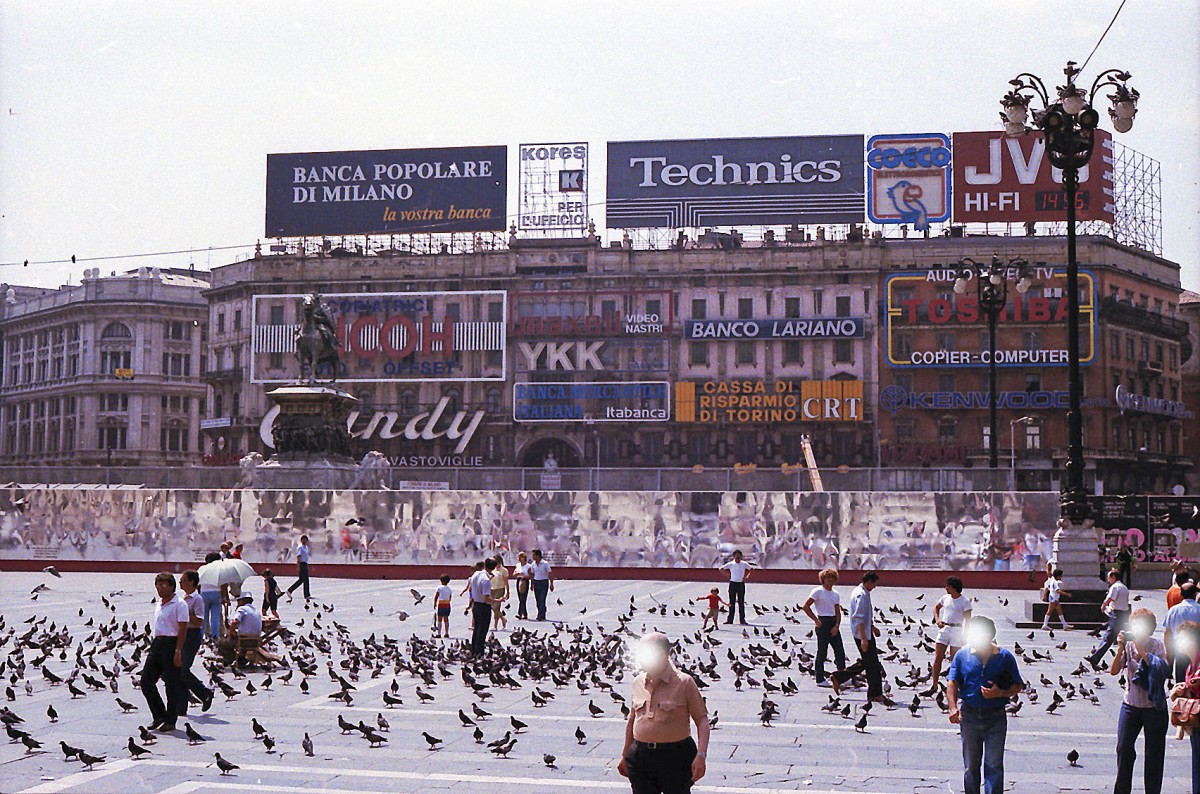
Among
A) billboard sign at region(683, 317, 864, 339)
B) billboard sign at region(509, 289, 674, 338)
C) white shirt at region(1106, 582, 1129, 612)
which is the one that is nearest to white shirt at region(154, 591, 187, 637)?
white shirt at region(1106, 582, 1129, 612)

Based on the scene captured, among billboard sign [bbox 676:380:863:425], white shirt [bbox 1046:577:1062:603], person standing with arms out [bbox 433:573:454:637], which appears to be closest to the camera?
person standing with arms out [bbox 433:573:454:637]

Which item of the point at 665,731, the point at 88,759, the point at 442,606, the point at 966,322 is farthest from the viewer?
the point at 966,322

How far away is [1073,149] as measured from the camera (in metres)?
23.7

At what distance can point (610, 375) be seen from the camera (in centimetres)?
7762

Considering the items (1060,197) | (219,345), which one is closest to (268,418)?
(219,345)

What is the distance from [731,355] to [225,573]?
62.1m

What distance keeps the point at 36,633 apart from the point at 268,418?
199ft

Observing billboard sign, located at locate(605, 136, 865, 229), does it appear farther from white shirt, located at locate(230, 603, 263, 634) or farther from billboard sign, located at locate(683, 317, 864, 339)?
white shirt, located at locate(230, 603, 263, 634)

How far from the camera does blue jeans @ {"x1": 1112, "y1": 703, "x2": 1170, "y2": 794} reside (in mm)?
10039

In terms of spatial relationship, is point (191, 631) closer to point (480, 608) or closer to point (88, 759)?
point (88, 759)

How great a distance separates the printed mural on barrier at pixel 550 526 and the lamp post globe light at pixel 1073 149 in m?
11.3

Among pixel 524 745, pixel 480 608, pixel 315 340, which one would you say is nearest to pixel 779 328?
pixel 315 340

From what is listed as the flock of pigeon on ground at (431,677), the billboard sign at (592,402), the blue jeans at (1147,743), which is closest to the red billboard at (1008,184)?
the billboard sign at (592,402)

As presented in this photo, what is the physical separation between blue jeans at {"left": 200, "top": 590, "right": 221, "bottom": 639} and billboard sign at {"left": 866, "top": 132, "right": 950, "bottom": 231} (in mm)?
60731
